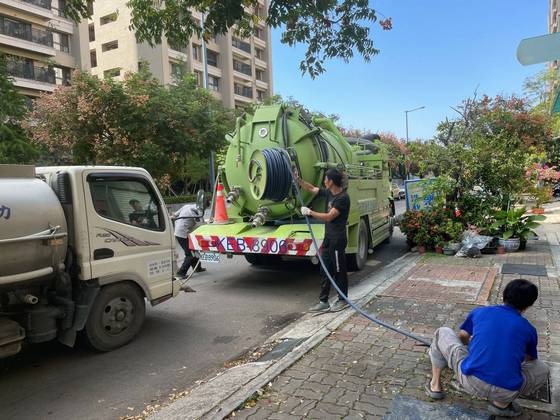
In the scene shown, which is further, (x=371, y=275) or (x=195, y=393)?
(x=371, y=275)

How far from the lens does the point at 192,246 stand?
721cm

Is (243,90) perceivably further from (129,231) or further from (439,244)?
(129,231)

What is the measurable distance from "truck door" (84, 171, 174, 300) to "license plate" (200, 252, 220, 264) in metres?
1.64

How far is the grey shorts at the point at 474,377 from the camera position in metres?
2.93

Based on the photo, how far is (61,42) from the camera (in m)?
34.3

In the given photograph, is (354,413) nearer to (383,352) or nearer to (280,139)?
(383,352)

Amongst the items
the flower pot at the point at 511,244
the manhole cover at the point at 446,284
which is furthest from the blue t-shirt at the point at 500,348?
the flower pot at the point at 511,244

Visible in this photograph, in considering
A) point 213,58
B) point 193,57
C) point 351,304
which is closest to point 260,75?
point 213,58

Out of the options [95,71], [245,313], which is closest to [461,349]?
[245,313]

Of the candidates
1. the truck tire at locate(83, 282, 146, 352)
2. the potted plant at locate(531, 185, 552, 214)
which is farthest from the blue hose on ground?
the potted plant at locate(531, 185, 552, 214)

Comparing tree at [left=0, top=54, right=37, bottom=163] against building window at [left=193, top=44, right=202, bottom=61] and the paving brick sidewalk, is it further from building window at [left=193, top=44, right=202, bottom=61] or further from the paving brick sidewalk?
building window at [left=193, top=44, right=202, bottom=61]

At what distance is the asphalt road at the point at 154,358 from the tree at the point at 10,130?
12.0m

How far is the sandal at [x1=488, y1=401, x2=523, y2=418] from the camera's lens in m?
3.03

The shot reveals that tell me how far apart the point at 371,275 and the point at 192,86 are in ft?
53.8
